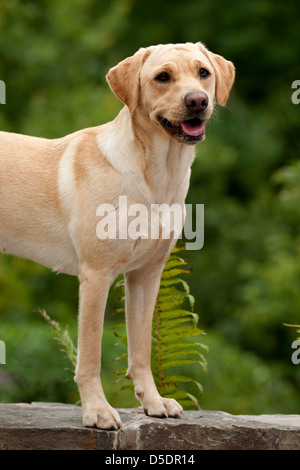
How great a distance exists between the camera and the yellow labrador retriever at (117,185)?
14.4 feet

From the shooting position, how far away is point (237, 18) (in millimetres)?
16406

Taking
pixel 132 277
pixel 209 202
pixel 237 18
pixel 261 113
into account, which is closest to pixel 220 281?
pixel 209 202

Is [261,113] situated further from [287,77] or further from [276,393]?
[276,393]

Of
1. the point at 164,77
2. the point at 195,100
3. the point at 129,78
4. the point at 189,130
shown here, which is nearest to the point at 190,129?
the point at 189,130

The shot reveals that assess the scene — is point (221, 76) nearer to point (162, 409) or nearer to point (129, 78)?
point (129, 78)

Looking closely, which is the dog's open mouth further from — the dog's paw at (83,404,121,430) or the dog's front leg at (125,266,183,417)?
the dog's paw at (83,404,121,430)

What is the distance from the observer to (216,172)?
15.1 metres

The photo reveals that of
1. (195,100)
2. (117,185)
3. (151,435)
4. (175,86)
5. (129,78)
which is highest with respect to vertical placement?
(129,78)

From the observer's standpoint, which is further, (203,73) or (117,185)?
(117,185)

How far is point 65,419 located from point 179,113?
6.43 feet

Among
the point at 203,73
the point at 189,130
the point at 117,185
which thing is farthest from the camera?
the point at 117,185

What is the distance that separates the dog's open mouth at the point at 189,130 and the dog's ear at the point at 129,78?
0.28 meters

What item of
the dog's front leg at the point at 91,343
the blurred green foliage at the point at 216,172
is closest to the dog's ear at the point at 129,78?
the dog's front leg at the point at 91,343

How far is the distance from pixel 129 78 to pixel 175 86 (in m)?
0.33
